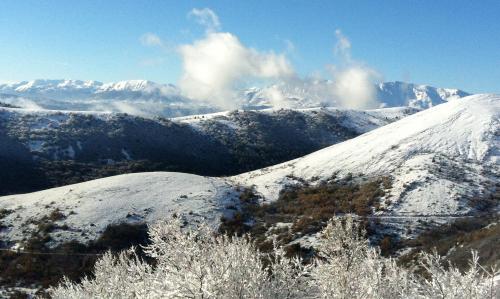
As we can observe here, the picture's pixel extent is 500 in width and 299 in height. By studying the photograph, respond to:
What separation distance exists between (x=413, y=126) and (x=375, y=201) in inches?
1451

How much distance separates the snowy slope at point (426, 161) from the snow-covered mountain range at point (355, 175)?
0.12 meters

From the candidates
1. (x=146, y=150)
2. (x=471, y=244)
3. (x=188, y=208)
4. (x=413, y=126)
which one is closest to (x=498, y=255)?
(x=471, y=244)

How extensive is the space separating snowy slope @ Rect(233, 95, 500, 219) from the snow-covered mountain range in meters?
0.12

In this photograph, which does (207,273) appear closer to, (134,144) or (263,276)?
(263,276)

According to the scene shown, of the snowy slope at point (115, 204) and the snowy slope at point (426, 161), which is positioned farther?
the snowy slope at point (426, 161)

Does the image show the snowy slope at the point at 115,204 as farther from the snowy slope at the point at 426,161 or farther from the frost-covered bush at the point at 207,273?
the frost-covered bush at the point at 207,273

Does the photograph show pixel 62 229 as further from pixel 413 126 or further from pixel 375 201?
pixel 413 126

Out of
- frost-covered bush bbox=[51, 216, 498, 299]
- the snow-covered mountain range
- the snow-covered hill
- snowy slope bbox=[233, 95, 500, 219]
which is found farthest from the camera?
the snow-covered hill

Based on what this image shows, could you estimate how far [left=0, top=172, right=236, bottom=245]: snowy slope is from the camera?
5088cm

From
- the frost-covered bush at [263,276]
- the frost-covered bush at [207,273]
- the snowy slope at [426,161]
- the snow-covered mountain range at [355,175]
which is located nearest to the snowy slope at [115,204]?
the snow-covered mountain range at [355,175]

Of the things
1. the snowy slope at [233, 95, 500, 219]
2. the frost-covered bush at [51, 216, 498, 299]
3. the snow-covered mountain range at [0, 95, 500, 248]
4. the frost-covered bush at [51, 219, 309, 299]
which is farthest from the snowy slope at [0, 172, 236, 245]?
the frost-covered bush at [51, 216, 498, 299]

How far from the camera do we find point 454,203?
50438 mm

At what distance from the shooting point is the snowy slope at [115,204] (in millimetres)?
50875

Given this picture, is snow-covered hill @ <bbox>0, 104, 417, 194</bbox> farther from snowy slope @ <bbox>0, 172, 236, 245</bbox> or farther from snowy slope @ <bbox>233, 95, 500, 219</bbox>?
snowy slope @ <bbox>233, 95, 500, 219</bbox>
